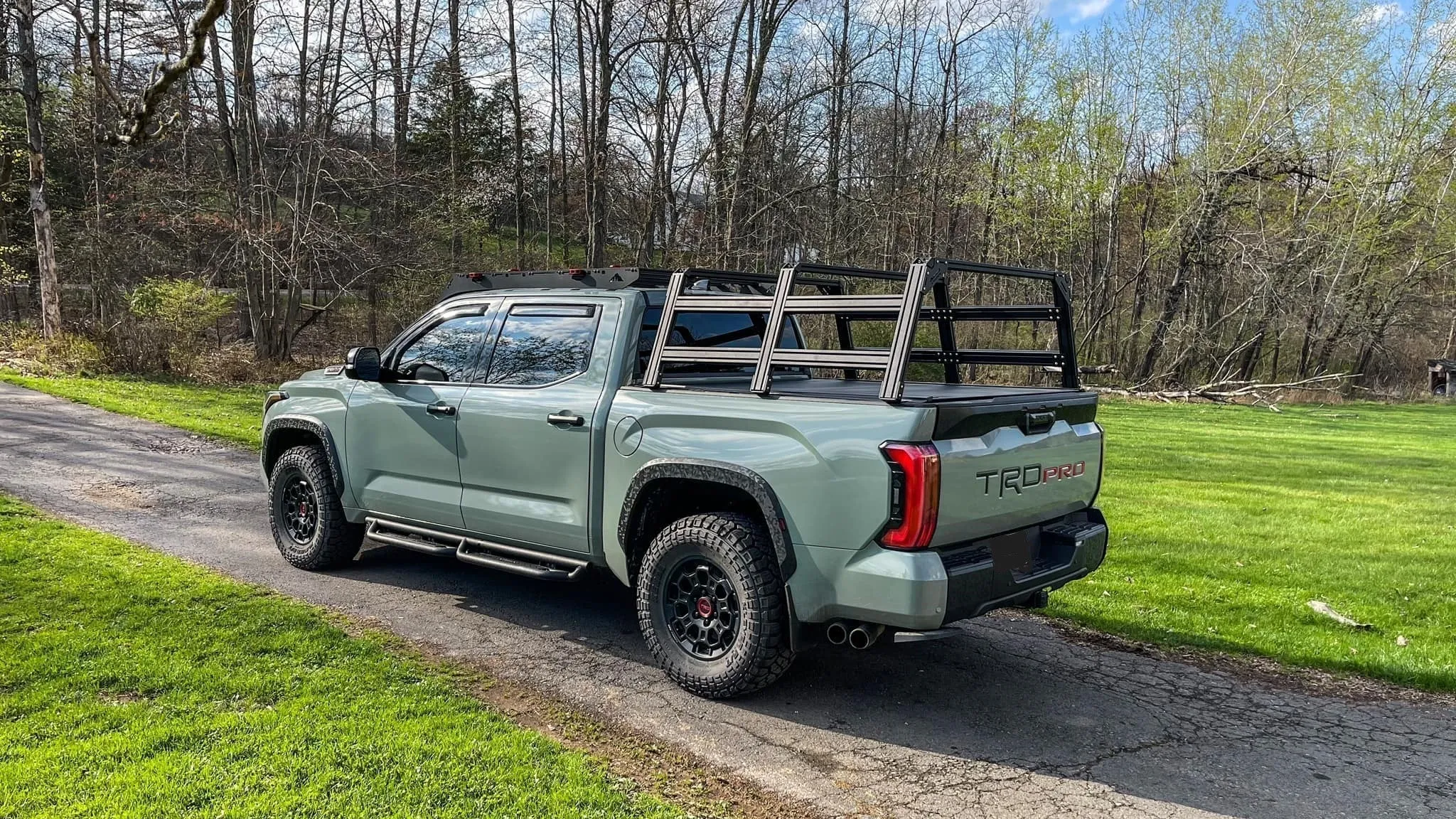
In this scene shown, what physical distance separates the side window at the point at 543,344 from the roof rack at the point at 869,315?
0.46 meters

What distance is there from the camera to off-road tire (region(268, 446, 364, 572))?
6.12 meters

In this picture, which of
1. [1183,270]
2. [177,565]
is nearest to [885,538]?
[177,565]

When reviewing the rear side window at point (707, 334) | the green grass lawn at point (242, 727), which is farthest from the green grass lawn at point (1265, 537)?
the green grass lawn at point (242, 727)

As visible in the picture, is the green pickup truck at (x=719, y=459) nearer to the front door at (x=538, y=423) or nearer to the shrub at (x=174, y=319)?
the front door at (x=538, y=423)

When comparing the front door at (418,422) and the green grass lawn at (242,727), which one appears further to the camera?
the front door at (418,422)

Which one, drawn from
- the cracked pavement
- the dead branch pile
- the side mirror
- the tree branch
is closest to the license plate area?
the cracked pavement

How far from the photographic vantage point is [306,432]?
20.9 ft

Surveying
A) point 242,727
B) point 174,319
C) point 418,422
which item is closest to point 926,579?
point 242,727

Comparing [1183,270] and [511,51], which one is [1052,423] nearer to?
[511,51]

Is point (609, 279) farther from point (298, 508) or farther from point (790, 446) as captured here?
point (298, 508)

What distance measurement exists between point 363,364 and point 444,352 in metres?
0.52

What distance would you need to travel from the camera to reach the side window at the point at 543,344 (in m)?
5.02

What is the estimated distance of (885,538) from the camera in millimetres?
3688

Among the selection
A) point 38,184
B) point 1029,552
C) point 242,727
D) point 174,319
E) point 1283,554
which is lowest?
point 1283,554
